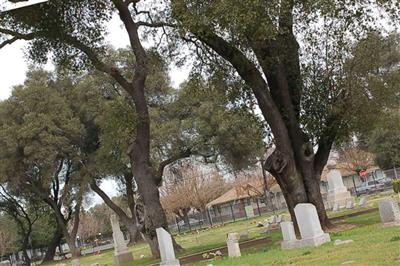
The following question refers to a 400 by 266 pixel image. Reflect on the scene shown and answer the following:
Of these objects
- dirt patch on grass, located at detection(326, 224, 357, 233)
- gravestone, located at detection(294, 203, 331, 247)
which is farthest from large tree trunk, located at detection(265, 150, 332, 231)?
gravestone, located at detection(294, 203, 331, 247)

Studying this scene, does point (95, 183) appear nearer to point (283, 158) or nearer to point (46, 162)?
point (46, 162)

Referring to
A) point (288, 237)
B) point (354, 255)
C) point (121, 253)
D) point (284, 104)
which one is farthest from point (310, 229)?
point (121, 253)

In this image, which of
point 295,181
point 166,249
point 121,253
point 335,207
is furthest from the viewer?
point 335,207

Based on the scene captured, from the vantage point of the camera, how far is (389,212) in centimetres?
1453

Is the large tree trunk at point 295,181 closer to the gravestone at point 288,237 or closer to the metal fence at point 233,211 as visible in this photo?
the gravestone at point 288,237

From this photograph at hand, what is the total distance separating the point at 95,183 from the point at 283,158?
2536 cm

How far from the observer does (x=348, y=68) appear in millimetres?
18531

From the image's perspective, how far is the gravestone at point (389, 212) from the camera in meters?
14.3

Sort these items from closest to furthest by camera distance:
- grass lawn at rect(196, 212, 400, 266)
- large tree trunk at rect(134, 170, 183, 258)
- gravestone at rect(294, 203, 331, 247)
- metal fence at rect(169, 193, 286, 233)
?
grass lawn at rect(196, 212, 400, 266) → gravestone at rect(294, 203, 331, 247) → large tree trunk at rect(134, 170, 183, 258) → metal fence at rect(169, 193, 286, 233)

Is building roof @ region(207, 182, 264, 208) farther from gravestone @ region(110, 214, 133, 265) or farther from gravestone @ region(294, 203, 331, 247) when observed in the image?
gravestone @ region(294, 203, 331, 247)

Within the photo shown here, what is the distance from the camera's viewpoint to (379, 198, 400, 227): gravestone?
14.3m

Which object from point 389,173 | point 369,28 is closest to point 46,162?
point 369,28

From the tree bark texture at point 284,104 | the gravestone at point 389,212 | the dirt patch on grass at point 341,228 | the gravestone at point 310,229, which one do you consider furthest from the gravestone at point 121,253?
the gravestone at point 389,212

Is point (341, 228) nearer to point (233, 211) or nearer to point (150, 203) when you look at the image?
point (150, 203)
